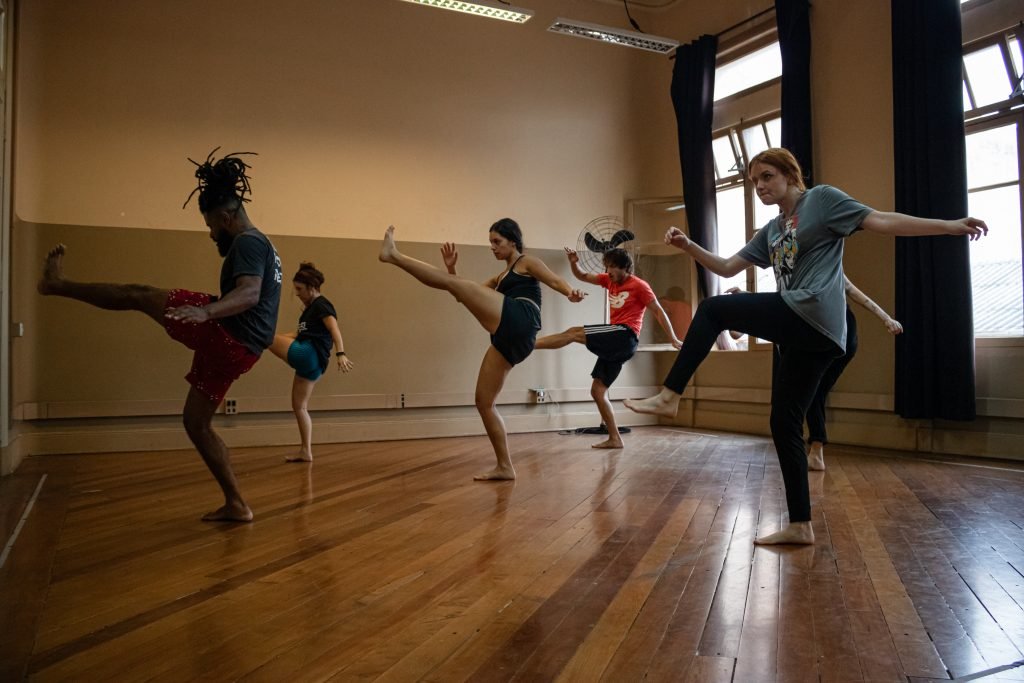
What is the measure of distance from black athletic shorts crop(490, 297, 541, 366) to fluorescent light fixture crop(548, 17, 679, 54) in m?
3.34

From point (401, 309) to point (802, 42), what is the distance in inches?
167

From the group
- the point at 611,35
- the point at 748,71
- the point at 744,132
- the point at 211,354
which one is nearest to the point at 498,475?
the point at 211,354

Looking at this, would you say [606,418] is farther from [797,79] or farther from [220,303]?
[220,303]

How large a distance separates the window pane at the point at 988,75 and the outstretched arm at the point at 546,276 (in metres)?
A: 3.57

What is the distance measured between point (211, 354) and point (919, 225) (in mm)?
2787

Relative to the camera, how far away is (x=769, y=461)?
4992 mm

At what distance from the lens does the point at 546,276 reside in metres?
4.12

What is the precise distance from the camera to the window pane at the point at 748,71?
692 cm

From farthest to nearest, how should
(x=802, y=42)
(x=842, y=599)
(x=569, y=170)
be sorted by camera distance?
(x=569, y=170), (x=802, y=42), (x=842, y=599)

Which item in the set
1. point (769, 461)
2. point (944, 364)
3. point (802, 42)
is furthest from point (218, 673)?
point (802, 42)

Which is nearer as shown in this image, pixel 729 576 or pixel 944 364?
pixel 729 576

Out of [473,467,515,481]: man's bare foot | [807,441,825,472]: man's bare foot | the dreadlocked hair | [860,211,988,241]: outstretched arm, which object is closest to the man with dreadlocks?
the dreadlocked hair

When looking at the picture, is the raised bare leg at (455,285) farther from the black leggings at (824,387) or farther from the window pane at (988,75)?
the window pane at (988,75)

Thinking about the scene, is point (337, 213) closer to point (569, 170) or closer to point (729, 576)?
point (569, 170)
